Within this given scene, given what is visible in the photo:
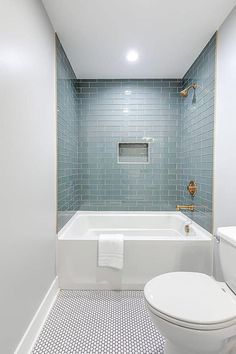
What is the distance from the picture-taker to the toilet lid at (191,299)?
110 centimetres

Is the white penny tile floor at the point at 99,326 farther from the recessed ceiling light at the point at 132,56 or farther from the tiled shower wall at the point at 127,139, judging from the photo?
the recessed ceiling light at the point at 132,56

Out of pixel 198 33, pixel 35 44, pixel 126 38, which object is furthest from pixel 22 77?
pixel 198 33

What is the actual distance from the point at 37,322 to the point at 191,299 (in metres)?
1.09

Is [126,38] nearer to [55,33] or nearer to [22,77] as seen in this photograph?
[55,33]

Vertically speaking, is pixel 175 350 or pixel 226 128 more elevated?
pixel 226 128

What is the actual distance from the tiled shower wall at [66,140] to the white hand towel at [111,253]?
0.50m

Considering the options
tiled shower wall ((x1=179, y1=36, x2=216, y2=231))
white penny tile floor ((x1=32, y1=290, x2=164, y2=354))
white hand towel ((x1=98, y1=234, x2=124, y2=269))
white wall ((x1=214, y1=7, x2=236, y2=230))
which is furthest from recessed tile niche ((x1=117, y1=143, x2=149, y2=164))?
white penny tile floor ((x1=32, y1=290, x2=164, y2=354))

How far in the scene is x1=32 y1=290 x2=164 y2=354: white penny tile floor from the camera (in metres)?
1.45

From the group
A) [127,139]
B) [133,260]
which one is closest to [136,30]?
[127,139]

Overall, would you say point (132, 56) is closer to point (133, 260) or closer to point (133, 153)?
point (133, 153)

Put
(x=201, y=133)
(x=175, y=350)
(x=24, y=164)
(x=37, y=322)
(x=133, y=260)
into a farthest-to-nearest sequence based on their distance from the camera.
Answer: (x=201, y=133) → (x=133, y=260) → (x=37, y=322) → (x=24, y=164) → (x=175, y=350)

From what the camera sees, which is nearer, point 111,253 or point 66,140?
point 111,253

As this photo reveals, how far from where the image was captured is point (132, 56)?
2471mm

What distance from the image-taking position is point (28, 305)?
146cm
